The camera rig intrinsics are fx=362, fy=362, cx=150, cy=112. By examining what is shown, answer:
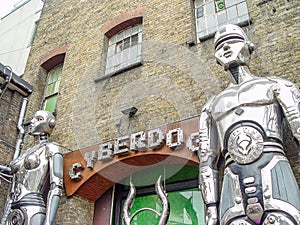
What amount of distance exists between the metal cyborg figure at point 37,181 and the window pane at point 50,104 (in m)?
2.16

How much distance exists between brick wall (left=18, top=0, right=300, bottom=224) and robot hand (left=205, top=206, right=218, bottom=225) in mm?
1204

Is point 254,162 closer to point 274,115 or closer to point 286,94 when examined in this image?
point 274,115

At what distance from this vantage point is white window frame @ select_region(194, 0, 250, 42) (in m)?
6.31

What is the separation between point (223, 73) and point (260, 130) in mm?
2058

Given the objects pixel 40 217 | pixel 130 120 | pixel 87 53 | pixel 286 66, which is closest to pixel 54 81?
pixel 87 53

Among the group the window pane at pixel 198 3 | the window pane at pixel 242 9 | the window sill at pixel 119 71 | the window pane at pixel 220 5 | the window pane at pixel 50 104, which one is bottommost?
the window sill at pixel 119 71

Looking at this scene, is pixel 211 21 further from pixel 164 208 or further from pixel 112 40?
pixel 164 208

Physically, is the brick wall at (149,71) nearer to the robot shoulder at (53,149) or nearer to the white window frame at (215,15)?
the white window frame at (215,15)

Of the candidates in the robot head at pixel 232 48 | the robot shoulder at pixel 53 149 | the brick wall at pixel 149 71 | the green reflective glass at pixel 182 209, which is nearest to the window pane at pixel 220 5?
the brick wall at pixel 149 71

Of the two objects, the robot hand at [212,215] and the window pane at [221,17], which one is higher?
the window pane at [221,17]

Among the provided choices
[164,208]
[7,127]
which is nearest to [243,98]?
[164,208]

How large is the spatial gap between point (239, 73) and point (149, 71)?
98.3 inches

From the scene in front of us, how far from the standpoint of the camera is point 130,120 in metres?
6.23

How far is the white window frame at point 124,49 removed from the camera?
7.36 meters
